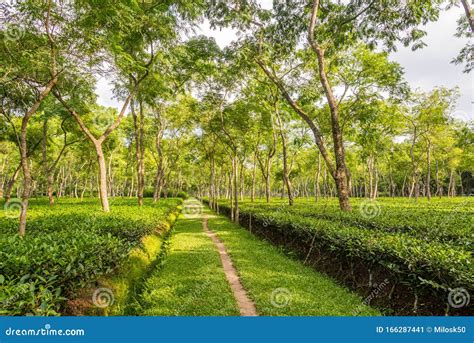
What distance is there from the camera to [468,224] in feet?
27.3

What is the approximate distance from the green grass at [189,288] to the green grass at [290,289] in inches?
26.3

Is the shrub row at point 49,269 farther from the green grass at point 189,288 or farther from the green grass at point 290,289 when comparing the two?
the green grass at point 290,289

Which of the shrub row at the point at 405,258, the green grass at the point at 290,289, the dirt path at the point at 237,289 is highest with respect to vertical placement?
the shrub row at the point at 405,258

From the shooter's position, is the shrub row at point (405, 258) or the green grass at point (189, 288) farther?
the green grass at point (189, 288)

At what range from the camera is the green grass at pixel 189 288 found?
5566 millimetres

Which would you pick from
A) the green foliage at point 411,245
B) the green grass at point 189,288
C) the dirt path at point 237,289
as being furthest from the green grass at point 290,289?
the green foliage at point 411,245

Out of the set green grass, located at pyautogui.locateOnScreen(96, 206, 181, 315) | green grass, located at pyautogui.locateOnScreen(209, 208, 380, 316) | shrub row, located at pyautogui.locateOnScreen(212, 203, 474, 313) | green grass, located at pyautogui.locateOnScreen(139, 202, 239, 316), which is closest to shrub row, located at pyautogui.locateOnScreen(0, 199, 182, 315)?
green grass, located at pyautogui.locateOnScreen(96, 206, 181, 315)

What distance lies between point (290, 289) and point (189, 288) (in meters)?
2.41

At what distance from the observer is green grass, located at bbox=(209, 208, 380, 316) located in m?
5.49

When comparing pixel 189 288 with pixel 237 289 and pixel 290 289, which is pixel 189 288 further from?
pixel 290 289

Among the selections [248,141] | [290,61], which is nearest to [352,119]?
[290,61]

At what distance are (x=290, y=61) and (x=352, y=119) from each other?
7.03 meters

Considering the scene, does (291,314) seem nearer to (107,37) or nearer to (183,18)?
(107,37)

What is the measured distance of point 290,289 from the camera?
662cm
